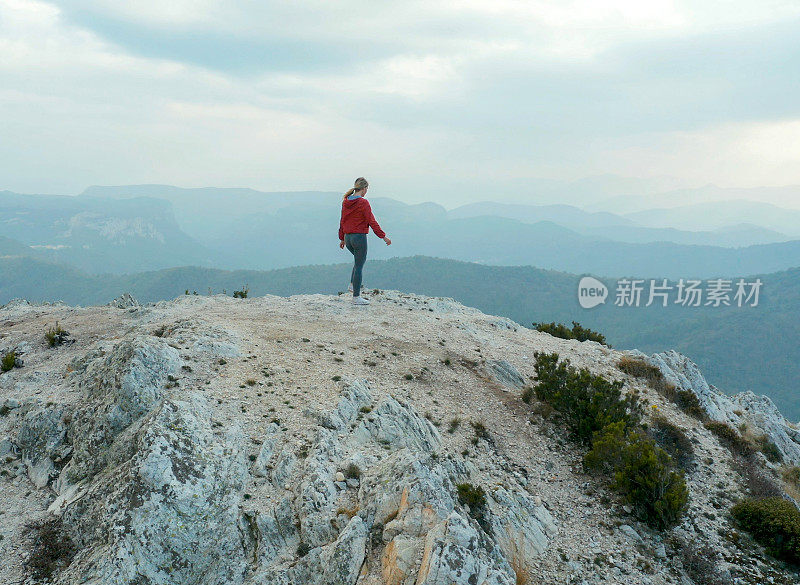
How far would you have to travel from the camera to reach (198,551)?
9.11 metres

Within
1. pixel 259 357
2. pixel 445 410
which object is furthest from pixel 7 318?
pixel 445 410

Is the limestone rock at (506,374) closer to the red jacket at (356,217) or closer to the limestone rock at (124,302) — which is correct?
the red jacket at (356,217)

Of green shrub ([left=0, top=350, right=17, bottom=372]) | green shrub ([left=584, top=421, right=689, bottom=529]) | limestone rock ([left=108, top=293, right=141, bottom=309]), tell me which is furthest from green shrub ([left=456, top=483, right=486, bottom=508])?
limestone rock ([left=108, top=293, right=141, bottom=309])

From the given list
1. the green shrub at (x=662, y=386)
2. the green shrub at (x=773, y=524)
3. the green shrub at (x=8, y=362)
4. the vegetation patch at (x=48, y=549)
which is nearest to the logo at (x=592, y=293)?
the green shrub at (x=662, y=386)

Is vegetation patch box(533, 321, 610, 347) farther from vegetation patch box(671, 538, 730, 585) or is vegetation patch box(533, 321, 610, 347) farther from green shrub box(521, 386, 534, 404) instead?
vegetation patch box(671, 538, 730, 585)

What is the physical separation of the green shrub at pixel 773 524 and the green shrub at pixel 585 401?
345 cm

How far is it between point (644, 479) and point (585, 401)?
345 centimetres

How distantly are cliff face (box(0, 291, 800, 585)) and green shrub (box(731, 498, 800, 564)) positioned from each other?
401mm

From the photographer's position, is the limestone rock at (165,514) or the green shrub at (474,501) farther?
the green shrub at (474,501)

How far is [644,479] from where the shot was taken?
11.5 m

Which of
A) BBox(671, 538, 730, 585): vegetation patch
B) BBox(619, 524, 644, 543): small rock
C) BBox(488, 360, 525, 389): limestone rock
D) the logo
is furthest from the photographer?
the logo

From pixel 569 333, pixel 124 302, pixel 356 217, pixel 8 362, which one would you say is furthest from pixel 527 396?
pixel 124 302

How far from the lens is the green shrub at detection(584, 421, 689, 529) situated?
36.8ft

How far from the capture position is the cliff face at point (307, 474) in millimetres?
8875
